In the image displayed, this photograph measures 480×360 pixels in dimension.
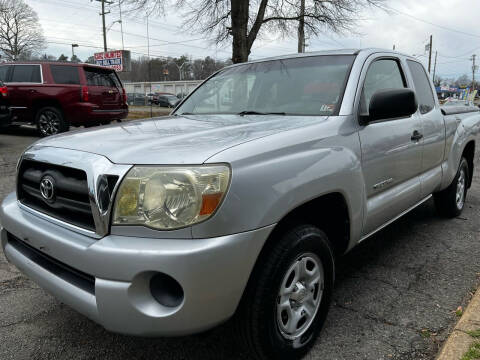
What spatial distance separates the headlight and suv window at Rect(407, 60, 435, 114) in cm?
258

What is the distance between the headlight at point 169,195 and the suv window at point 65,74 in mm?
9083

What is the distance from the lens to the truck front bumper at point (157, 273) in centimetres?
163

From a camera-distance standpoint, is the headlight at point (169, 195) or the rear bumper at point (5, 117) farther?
the rear bumper at point (5, 117)

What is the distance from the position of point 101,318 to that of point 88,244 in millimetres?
318

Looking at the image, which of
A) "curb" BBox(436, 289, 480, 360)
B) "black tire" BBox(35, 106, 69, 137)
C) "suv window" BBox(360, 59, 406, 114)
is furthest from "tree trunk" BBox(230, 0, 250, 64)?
"curb" BBox(436, 289, 480, 360)

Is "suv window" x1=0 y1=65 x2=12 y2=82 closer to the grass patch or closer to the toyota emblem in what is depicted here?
the toyota emblem

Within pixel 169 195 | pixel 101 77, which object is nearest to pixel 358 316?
pixel 169 195

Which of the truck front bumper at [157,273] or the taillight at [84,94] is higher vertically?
the taillight at [84,94]

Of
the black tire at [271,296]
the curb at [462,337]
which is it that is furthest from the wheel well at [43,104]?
the curb at [462,337]

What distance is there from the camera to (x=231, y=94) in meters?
3.35

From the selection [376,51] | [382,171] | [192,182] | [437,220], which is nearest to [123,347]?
[192,182]

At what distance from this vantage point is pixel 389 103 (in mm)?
2541

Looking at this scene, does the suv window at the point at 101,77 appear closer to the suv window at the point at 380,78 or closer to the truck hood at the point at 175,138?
the truck hood at the point at 175,138

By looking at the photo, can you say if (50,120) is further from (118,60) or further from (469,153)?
(469,153)
